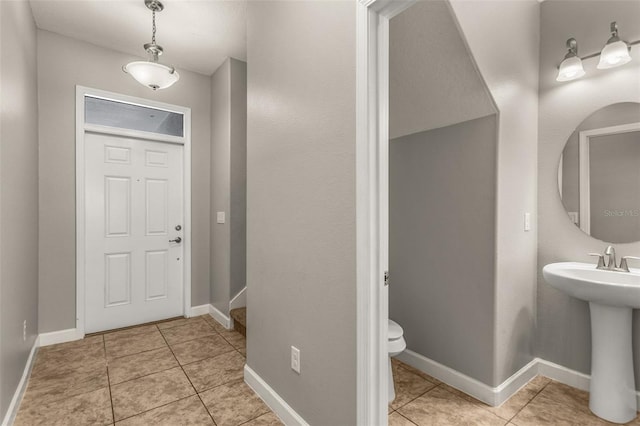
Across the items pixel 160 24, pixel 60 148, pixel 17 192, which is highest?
pixel 160 24

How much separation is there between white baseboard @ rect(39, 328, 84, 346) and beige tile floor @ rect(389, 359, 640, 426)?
9.14 feet

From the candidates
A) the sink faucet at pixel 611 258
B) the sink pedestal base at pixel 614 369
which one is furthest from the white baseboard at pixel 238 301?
the sink faucet at pixel 611 258

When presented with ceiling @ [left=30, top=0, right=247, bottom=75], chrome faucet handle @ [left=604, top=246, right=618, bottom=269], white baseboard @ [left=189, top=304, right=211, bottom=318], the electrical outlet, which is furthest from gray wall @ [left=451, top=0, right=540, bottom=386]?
white baseboard @ [left=189, top=304, right=211, bottom=318]

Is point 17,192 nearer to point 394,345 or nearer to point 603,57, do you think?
point 394,345

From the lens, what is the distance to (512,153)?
2037mm

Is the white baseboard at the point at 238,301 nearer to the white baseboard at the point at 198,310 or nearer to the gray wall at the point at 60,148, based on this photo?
the white baseboard at the point at 198,310

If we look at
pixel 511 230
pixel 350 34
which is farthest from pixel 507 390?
pixel 350 34

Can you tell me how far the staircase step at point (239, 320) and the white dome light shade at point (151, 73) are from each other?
6.91 ft

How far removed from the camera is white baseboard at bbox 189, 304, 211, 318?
3.56 metres

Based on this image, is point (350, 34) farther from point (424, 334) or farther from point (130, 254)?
point (130, 254)

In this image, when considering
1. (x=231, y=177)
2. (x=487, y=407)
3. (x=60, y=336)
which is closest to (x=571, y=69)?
(x=487, y=407)

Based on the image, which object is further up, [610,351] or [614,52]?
[614,52]

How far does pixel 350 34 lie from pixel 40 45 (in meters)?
2.94

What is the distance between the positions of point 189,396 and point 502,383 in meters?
1.93
